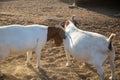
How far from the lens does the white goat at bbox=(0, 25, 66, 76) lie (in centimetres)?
605

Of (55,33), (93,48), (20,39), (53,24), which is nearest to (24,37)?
(20,39)

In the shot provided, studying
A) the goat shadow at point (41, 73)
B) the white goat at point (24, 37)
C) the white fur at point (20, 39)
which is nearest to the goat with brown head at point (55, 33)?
the white goat at point (24, 37)

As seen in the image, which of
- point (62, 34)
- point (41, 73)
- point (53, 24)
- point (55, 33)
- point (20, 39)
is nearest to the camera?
point (20, 39)

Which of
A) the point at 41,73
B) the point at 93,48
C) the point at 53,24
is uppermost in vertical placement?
the point at 93,48

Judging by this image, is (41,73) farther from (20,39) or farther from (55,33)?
(55,33)

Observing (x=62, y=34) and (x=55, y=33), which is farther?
(x=55, y=33)

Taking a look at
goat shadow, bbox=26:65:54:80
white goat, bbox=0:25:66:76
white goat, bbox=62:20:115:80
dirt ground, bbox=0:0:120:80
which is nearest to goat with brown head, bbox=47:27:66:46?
white goat, bbox=0:25:66:76

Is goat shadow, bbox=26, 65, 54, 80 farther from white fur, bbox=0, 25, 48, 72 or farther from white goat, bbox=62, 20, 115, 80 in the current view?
white goat, bbox=62, 20, 115, 80

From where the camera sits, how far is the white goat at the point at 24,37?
605 centimetres

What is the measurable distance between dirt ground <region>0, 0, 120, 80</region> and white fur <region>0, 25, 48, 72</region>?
506mm

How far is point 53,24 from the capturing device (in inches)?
399

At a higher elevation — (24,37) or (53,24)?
(24,37)

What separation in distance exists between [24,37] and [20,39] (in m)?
0.12

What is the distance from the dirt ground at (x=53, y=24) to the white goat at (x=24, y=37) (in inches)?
18.5
